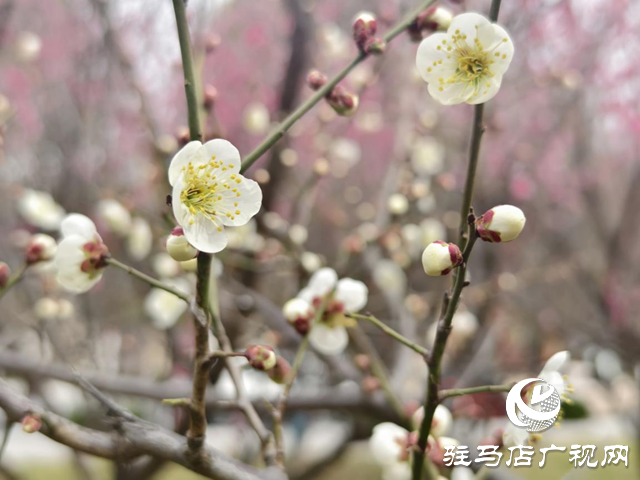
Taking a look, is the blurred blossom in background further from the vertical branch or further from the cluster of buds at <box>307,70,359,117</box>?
the vertical branch

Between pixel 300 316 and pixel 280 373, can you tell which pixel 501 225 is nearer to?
pixel 280 373

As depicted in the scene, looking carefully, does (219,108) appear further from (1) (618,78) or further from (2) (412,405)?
(2) (412,405)

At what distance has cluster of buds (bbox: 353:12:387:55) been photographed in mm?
830

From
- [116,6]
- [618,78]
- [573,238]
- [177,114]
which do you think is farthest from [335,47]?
[573,238]

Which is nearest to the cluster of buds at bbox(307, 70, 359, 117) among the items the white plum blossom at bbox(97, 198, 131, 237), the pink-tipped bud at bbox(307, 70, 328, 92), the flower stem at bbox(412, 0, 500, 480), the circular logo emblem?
the pink-tipped bud at bbox(307, 70, 328, 92)

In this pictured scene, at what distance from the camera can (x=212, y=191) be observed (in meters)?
0.77

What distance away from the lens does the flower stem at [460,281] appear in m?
0.63

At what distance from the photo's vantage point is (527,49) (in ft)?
12.7

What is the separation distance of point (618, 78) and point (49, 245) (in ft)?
14.3

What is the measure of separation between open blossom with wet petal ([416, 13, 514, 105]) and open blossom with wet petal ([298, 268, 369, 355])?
0.40 meters

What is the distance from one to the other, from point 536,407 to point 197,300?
0.46 meters

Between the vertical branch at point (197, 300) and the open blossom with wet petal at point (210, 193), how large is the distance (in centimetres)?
2

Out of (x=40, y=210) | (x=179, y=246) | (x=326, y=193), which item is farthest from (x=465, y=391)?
(x=326, y=193)

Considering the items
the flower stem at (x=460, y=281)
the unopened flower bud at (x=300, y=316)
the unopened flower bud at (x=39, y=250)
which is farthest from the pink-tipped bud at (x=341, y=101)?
the unopened flower bud at (x=39, y=250)
